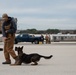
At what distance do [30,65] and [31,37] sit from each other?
43.1 meters

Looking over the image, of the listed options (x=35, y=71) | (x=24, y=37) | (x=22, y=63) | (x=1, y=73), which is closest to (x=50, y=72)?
(x=35, y=71)

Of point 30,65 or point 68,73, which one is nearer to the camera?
point 68,73

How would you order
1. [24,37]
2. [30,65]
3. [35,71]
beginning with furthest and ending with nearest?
[24,37] → [30,65] → [35,71]

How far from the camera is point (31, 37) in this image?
5797 cm

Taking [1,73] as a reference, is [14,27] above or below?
above

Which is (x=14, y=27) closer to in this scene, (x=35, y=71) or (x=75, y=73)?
(x=35, y=71)

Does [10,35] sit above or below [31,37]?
above

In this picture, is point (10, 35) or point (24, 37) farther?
point (24, 37)

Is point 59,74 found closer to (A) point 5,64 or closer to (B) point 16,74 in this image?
(B) point 16,74

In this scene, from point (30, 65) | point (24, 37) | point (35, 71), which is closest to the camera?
point (35, 71)

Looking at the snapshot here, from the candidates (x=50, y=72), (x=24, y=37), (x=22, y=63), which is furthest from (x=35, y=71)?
(x=24, y=37)

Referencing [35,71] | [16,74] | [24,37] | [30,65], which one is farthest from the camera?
[24,37]

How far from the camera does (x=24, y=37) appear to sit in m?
57.8

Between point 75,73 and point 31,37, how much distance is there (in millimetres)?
45874
